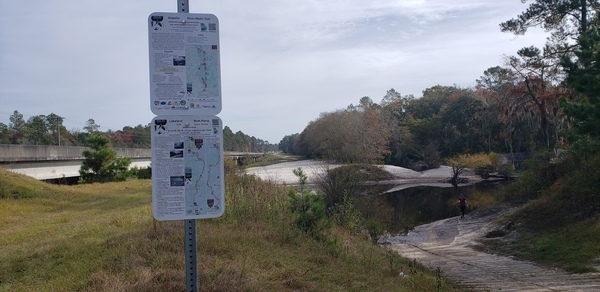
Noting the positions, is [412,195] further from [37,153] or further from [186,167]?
[186,167]

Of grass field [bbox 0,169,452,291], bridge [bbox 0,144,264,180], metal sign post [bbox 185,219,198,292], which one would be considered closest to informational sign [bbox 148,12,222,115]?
metal sign post [bbox 185,219,198,292]

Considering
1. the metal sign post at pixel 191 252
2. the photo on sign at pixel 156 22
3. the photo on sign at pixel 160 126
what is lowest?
the metal sign post at pixel 191 252

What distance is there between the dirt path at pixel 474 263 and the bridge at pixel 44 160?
388 inches

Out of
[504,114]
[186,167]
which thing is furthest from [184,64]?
[504,114]

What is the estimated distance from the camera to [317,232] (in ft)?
29.4

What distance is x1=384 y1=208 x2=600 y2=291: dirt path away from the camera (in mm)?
9898

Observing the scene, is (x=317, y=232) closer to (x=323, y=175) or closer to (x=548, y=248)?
(x=548, y=248)

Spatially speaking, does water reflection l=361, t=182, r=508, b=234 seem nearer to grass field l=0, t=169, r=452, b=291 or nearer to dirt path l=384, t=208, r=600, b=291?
dirt path l=384, t=208, r=600, b=291

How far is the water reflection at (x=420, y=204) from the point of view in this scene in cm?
2453

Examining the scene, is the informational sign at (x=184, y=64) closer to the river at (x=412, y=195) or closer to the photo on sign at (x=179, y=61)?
the photo on sign at (x=179, y=61)

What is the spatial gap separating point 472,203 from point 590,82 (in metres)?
21.3

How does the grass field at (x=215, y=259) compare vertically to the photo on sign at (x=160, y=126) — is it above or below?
below

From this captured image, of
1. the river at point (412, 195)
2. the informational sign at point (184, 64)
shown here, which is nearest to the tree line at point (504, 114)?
the river at point (412, 195)

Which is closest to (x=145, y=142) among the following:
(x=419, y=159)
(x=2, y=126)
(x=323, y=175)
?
(x=2, y=126)
